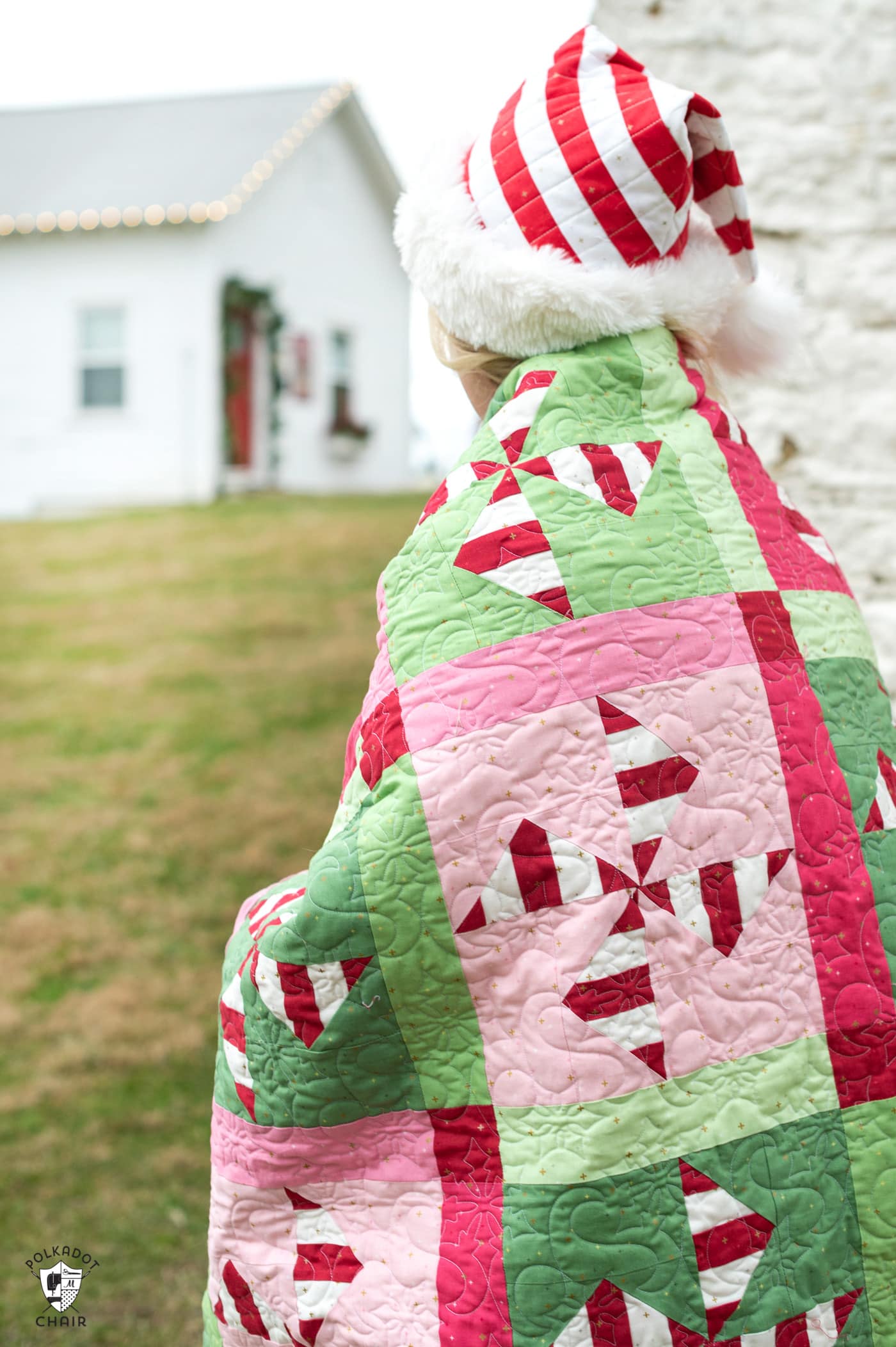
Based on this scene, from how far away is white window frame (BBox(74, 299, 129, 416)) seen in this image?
5.21 metres

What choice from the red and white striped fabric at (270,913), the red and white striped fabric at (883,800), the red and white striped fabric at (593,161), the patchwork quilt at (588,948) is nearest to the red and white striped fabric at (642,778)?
the patchwork quilt at (588,948)

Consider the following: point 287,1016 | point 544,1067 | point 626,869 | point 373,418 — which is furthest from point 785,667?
point 373,418

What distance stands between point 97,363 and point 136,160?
1.21 meters

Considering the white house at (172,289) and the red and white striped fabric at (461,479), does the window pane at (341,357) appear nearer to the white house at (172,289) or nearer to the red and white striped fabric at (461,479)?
the white house at (172,289)

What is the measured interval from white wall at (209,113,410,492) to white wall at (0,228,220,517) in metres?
0.59

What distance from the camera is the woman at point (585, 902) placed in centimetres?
93

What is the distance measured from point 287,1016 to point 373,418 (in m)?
6.00

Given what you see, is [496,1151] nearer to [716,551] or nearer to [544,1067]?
[544,1067]

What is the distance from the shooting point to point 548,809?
3.06ft

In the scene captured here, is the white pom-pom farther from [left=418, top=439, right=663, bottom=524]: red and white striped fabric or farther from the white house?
the white house

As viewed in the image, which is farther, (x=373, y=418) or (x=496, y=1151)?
(x=373, y=418)

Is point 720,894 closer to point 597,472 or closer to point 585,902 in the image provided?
point 585,902

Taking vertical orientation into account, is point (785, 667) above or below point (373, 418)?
below

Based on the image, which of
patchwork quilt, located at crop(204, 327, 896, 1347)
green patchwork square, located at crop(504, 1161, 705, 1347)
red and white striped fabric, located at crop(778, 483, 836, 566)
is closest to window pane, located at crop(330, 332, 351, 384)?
red and white striped fabric, located at crop(778, 483, 836, 566)
